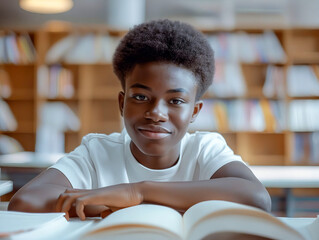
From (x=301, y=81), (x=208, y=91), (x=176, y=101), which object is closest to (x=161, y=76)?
(x=176, y=101)

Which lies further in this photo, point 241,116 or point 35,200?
point 241,116

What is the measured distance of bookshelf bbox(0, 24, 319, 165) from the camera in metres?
3.89

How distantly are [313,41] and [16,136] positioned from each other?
3.50 meters

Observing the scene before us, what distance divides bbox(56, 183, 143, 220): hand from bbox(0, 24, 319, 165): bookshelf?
3143 millimetres

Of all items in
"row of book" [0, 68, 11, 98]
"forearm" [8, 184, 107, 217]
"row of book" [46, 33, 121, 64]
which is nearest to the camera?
"forearm" [8, 184, 107, 217]

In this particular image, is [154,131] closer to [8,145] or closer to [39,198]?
[39,198]

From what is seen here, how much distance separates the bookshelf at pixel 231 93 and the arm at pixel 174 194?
3056 mm

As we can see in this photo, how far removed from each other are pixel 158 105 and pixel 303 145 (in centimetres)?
337

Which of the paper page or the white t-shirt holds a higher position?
the paper page

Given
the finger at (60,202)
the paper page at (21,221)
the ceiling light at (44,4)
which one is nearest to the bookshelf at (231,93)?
the ceiling light at (44,4)

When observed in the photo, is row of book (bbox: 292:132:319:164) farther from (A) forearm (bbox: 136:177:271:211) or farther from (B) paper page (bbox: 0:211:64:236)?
(B) paper page (bbox: 0:211:64:236)

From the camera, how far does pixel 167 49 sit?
103cm

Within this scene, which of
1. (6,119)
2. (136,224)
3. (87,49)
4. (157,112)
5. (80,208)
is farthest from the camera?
(6,119)

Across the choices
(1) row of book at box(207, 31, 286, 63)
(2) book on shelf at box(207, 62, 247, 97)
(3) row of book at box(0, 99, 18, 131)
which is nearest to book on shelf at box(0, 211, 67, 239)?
(2) book on shelf at box(207, 62, 247, 97)
